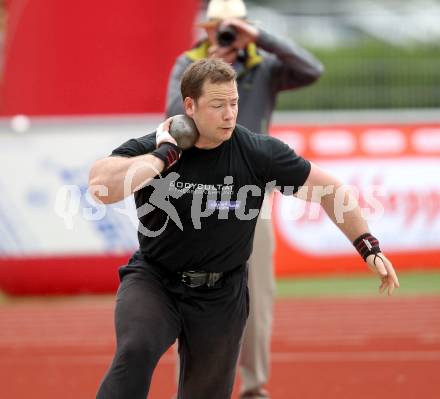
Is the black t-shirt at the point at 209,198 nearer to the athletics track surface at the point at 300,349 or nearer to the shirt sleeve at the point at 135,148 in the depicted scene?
the shirt sleeve at the point at 135,148

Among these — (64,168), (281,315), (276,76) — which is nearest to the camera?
(276,76)

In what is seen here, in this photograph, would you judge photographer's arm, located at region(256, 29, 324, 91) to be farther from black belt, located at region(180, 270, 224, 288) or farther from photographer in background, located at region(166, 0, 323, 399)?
black belt, located at region(180, 270, 224, 288)

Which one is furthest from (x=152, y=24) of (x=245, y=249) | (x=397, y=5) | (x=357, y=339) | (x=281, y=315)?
(x=397, y=5)

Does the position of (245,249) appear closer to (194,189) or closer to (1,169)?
(194,189)

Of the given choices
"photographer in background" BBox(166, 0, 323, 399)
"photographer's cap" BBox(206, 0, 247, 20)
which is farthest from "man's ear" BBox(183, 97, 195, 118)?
"photographer's cap" BBox(206, 0, 247, 20)

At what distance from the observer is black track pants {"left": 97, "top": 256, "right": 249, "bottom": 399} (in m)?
4.46

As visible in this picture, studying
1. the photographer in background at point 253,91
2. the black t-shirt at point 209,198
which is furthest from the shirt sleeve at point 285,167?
the photographer in background at point 253,91

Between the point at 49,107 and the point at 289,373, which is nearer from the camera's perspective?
the point at 289,373

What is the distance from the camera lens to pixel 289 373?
286 inches

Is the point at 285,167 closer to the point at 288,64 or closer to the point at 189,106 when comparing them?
the point at 189,106

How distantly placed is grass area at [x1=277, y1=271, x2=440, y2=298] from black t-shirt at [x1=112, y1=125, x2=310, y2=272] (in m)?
6.48

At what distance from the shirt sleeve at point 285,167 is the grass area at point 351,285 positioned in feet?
21.1

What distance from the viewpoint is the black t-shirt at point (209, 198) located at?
15.0 ft

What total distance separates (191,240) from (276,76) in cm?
209
